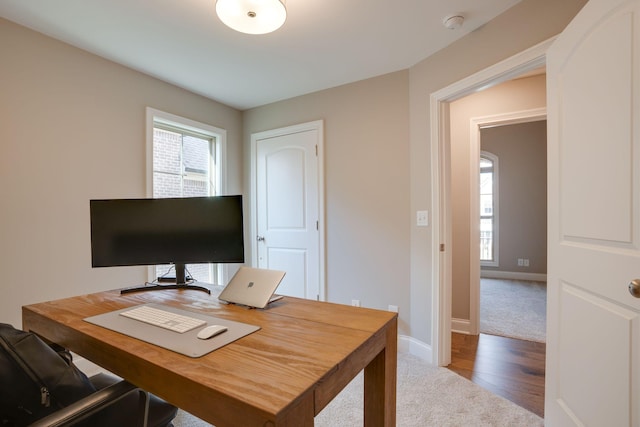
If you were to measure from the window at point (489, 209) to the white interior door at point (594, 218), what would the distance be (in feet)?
14.5

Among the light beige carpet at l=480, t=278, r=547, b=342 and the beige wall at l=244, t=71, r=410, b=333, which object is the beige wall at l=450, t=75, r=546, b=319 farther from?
the beige wall at l=244, t=71, r=410, b=333

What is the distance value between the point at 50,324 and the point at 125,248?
52 centimetres

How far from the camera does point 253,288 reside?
4.29ft

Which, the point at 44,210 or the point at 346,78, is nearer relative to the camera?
the point at 44,210

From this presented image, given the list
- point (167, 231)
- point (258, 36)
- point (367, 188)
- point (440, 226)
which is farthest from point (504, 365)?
point (258, 36)

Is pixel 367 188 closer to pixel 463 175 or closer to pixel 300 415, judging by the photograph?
pixel 463 175

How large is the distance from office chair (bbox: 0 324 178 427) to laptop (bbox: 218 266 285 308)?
→ 477 millimetres

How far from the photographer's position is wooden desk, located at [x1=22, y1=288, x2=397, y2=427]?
2.12ft

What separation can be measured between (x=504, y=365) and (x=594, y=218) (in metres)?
1.61

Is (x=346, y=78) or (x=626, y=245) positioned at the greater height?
(x=346, y=78)

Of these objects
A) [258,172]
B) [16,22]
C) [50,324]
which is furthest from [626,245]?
[16,22]

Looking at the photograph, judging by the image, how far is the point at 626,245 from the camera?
1077mm

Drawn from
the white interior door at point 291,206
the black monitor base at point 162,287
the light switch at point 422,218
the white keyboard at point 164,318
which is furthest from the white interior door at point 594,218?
the white interior door at point 291,206

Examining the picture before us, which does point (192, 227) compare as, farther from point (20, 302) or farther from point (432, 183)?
point (432, 183)
